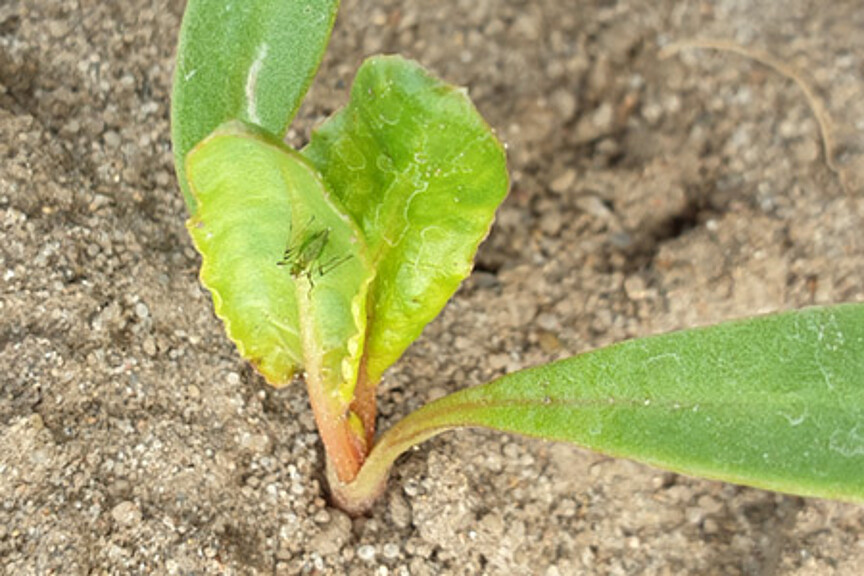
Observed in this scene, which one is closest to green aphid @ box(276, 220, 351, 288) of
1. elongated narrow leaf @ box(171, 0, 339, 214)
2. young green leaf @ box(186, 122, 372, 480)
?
young green leaf @ box(186, 122, 372, 480)

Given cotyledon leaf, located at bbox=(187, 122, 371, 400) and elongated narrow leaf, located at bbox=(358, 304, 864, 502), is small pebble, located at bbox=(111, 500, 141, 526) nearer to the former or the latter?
cotyledon leaf, located at bbox=(187, 122, 371, 400)

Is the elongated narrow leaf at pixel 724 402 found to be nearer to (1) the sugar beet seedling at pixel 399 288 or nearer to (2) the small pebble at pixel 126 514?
(1) the sugar beet seedling at pixel 399 288

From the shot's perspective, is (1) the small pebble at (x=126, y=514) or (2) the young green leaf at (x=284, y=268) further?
(1) the small pebble at (x=126, y=514)

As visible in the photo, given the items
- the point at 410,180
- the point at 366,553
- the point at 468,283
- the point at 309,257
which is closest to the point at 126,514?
the point at 366,553

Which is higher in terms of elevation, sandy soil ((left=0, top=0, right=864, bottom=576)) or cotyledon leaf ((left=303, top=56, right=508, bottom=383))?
cotyledon leaf ((left=303, top=56, right=508, bottom=383))

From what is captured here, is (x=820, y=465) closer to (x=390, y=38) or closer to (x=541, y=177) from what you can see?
(x=541, y=177)

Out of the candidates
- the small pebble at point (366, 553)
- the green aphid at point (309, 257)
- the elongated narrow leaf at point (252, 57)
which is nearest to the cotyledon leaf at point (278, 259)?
the green aphid at point (309, 257)

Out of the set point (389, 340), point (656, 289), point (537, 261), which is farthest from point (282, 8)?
point (656, 289)

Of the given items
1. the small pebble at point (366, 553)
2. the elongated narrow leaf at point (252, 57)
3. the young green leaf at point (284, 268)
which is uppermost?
the elongated narrow leaf at point (252, 57)
